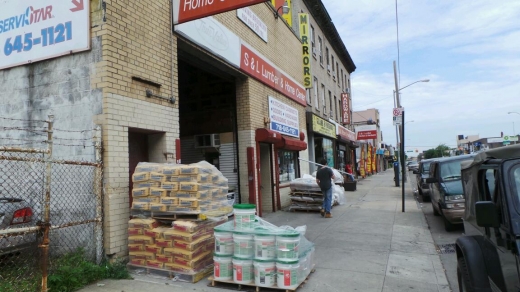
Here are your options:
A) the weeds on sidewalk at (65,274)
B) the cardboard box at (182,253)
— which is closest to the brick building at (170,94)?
the weeds on sidewalk at (65,274)

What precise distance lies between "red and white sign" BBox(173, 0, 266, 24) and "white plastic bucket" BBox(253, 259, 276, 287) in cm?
387

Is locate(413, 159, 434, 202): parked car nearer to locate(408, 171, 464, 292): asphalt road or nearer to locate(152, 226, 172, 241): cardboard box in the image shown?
locate(408, 171, 464, 292): asphalt road

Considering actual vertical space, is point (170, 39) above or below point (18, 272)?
above

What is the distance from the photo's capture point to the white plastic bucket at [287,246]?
15.1 ft

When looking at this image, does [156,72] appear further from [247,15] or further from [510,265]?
[510,265]

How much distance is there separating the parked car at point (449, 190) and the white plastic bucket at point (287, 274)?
5433 mm

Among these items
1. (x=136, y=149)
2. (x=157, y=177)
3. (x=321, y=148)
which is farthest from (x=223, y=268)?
(x=321, y=148)

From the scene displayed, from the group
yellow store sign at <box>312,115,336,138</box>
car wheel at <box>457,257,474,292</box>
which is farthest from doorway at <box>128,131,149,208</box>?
yellow store sign at <box>312,115,336,138</box>

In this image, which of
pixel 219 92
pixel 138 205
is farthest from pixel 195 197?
pixel 219 92

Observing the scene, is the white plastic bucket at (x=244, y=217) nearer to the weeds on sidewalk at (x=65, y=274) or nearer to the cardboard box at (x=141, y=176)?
the cardboard box at (x=141, y=176)

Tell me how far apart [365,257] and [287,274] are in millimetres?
2409

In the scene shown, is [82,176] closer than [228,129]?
Yes

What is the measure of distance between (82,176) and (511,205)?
214 inches

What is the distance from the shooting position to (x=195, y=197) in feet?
17.7
